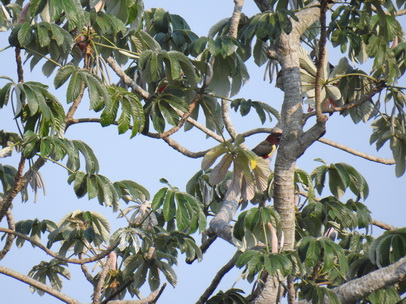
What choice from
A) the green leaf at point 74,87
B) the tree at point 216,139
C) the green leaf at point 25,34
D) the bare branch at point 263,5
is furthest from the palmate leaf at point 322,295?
the bare branch at point 263,5

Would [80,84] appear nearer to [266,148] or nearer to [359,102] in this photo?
[359,102]

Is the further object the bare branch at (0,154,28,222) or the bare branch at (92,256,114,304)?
the bare branch at (92,256,114,304)

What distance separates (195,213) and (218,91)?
2.65 feet

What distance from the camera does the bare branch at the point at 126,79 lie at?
4.14 metres

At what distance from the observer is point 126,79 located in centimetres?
421

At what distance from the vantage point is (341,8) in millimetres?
4094

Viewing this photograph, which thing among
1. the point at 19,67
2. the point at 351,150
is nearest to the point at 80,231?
the point at 19,67

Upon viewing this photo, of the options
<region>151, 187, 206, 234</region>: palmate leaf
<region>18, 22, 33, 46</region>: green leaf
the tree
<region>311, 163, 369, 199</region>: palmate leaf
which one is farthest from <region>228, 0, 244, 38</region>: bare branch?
<region>18, 22, 33, 46</region>: green leaf

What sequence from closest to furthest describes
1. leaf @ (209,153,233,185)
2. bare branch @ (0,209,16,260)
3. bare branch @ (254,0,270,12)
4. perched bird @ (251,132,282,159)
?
1. leaf @ (209,153,233,185)
2. bare branch @ (0,209,16,260)
3. bare branch @ (254,0,270,12)
4. perched bird @ (251,132,282,159)

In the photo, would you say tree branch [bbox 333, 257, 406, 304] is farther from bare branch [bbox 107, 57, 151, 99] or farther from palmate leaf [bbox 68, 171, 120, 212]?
bare branch [bbox 107, 57, 151, 99]

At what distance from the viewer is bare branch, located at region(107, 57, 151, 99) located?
4.14 meters

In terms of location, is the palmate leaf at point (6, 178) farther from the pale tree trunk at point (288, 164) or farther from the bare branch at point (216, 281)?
the pale tree trunk at point (288, 164)

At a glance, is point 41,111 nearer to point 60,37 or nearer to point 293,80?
point 60,37

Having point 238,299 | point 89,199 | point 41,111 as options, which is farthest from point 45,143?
point 238,299
